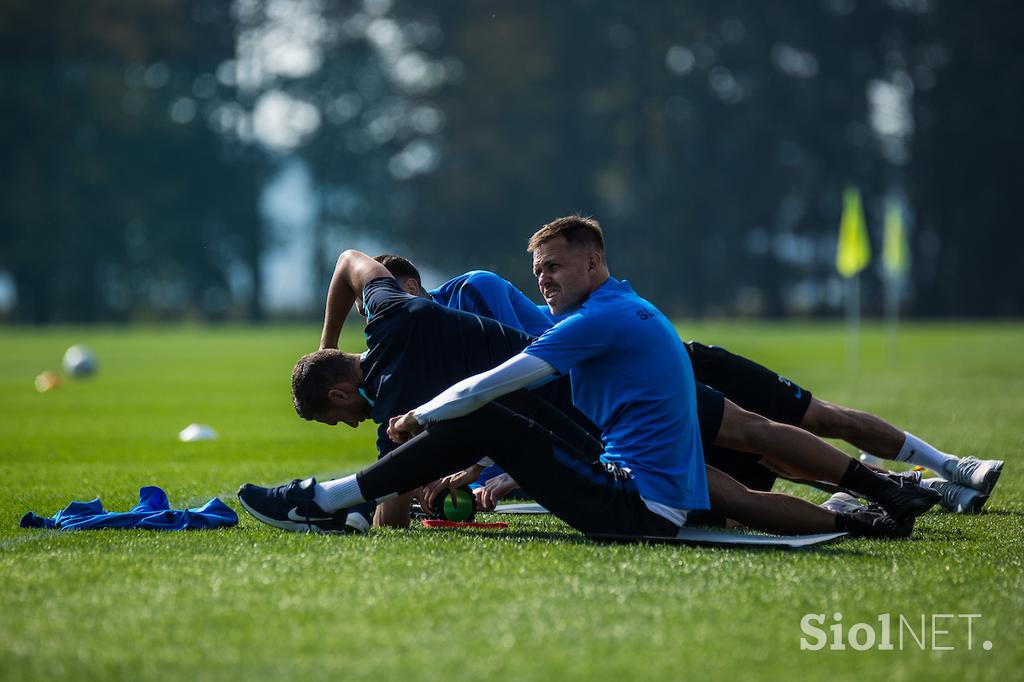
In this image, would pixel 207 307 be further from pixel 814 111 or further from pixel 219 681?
pixel 219 681

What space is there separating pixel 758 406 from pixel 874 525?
3.39ft

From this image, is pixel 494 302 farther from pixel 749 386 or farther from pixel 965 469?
pixel 965 469

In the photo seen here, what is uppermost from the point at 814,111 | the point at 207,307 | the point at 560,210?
the point at 814,111

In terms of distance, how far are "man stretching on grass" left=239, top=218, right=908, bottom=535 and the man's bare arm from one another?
15mm

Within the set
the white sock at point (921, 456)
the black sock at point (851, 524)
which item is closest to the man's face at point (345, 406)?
the black sock at point (851, 524)

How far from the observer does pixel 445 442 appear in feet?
17.7

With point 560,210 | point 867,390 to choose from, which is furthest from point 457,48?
point 867,390

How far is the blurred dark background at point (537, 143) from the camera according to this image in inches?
2350

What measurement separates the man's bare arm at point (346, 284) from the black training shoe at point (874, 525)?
7.66 ft

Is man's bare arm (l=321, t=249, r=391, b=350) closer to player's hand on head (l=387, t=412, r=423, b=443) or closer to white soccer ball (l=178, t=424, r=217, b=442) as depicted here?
player's hand on head (l=387, t=412, r=423, b=443)

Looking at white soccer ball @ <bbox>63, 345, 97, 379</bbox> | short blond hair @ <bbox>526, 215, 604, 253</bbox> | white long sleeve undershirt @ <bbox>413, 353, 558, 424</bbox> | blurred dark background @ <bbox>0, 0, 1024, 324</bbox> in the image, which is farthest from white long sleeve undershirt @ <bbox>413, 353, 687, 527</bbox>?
blurred dark background @ <bbox>0, 0, 1024, 324</bbox>

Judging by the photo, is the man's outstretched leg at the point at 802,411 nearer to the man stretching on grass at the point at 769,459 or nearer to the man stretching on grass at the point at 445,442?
the man stretching on grass at the point at 769,459

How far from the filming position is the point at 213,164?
204 ft

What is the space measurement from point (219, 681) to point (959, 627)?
2.22 m
